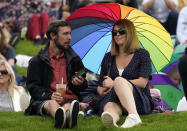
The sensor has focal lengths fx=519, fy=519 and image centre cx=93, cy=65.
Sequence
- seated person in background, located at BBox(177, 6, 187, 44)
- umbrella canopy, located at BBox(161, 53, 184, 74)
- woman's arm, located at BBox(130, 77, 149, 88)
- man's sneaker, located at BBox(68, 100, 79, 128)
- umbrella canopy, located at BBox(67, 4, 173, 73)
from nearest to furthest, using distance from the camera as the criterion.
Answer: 1. man's sneaker, located at BBox(68, 100, 79, 128)
2. woman's arm, located at BBox(130, 77, 149, 88)
3. umbrella canopy, located at BBox(67, 4, 173, 73)
4. umbrella canopy, located at BBox(161, 53, 184, 74)
5. seated person in background, located at BBox(177, 6, 187, 44)

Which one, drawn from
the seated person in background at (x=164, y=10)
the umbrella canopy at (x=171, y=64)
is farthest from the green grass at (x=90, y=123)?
the seated person in background at (x=164, y=10)

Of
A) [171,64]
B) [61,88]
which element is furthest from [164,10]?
[61,88]

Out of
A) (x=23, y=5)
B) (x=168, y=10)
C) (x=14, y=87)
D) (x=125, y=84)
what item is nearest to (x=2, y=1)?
(x=23, y=5)

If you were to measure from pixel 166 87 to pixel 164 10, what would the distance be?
2963 millimetres

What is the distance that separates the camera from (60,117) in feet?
21.6

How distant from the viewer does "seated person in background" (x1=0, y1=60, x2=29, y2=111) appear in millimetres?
8781

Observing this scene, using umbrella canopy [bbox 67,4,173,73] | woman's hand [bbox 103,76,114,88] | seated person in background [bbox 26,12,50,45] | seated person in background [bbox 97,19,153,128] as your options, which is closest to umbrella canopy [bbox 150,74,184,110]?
umbrella canopy [bbox 67,4,173,73]

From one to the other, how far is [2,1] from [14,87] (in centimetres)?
715

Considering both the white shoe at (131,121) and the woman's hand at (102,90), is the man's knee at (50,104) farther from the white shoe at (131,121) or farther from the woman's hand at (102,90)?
the white shoe at (131,121)

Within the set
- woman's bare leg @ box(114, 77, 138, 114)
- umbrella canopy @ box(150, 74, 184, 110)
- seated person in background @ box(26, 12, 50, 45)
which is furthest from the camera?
seated person in background @ box(26, 12, 50, 45)

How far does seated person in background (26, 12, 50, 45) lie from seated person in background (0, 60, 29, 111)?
6769 mm

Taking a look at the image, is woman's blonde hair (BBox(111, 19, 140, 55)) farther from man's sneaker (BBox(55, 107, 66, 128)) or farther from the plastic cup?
man's sneaker (BBox(55, 107, 66, 128))

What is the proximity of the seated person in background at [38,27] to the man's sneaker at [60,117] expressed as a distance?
9189 millimetres

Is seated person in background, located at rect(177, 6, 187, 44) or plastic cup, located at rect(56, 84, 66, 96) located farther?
seated person in background, located at rect(177, 6, 187, 44)
